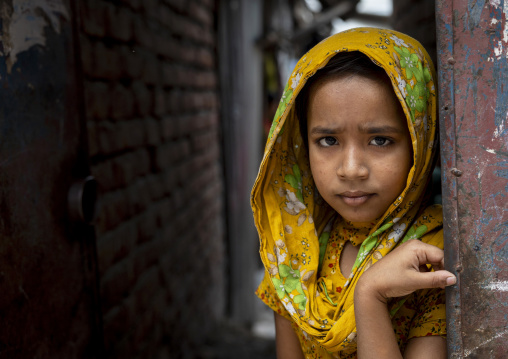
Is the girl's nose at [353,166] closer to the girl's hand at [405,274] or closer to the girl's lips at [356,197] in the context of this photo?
the girl's lips at [356,197]

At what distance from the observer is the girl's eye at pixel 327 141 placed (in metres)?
1.26

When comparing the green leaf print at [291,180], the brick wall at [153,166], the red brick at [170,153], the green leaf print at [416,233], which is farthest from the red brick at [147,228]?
the green leaf print at [416,233]

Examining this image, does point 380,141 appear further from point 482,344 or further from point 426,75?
point 482,344

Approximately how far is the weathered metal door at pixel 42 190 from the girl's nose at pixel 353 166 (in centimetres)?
74

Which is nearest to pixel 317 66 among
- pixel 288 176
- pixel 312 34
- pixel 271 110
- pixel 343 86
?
pixel 343 86

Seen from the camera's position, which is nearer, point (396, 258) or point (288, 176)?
point (396, 258)

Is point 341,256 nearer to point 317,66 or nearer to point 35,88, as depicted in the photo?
point 317,66

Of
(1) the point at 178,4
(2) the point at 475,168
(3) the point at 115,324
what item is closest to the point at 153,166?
(3) the point at 115,324

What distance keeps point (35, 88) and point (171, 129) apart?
5.97 ft

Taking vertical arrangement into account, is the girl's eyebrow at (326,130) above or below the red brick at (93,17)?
below

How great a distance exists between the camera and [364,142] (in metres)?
1.20

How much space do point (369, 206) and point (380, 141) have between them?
16 centimetres

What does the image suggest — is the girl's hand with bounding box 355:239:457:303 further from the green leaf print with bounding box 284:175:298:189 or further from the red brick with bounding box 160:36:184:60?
the red brick with bounding box 160:36:184:60

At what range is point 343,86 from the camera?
1.22 m
